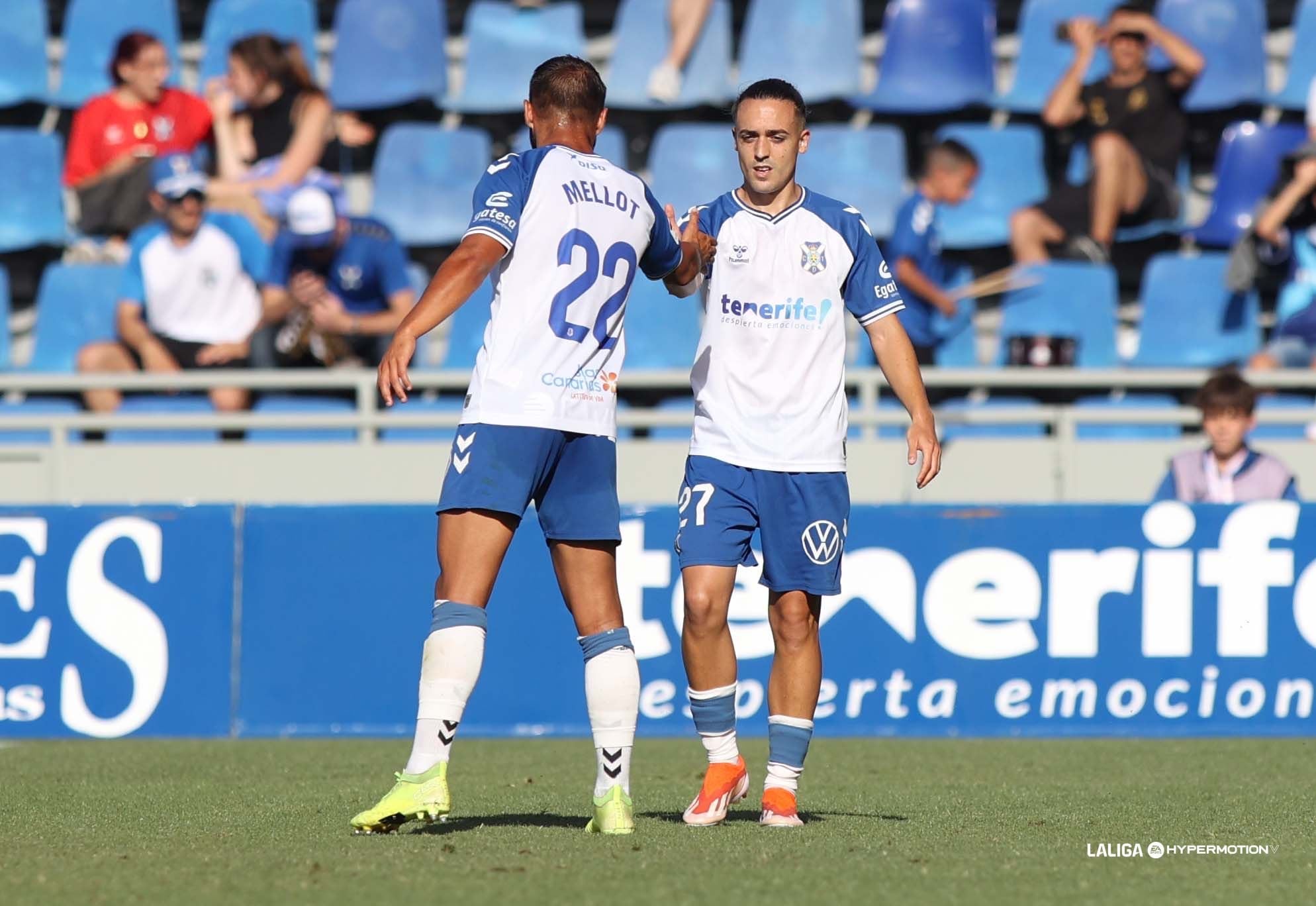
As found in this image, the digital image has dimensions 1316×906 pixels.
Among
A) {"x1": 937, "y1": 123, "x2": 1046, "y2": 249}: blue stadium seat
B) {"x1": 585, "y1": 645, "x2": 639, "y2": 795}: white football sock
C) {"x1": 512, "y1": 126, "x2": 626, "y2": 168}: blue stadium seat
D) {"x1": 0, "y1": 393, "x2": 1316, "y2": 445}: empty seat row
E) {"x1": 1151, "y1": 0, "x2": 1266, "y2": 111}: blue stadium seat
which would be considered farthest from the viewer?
{"x1": 1151, "y1": 0, "x2": 1266, "y2": 111}: blue stadium seat

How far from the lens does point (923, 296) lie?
448 inches

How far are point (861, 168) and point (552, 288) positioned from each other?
25.1ft

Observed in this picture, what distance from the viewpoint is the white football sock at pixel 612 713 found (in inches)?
204

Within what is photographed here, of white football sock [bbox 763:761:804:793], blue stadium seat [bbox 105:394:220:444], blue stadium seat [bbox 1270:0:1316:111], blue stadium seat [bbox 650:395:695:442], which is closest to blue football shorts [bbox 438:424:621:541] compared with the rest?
white football sock [bbox 763:761:804:793]

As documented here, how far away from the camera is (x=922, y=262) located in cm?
1141

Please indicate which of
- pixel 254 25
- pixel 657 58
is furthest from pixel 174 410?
pixel 657 58

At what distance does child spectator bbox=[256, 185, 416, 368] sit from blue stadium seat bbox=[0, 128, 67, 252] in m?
2.42

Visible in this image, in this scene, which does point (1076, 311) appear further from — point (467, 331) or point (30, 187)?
point (30, 187)

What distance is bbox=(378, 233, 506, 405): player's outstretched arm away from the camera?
4750 mm

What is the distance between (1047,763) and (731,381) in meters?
2.63

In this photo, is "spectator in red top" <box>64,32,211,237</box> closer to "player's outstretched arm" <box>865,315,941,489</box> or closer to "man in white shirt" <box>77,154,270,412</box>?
"man in white shirt" <box>77,154,270,412</box>

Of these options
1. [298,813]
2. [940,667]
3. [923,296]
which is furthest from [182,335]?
[298,813]

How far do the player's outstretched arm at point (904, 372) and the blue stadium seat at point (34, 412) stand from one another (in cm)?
651

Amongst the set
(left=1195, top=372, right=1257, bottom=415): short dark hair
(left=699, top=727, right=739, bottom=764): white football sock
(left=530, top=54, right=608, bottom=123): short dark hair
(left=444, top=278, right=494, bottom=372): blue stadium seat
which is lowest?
(left=699, top=727, right=739, bottom=764): white football sock
